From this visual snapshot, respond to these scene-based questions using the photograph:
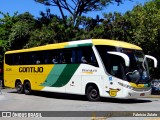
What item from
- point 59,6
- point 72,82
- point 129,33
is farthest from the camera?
point 59,6

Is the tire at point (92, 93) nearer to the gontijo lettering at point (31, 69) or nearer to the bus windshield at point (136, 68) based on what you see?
the bus windshield at point (136, 68)

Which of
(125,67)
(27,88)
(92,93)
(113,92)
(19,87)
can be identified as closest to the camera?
(125,67)

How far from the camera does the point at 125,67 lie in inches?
776

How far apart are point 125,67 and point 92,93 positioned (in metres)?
2.60

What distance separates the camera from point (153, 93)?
91.8 ft

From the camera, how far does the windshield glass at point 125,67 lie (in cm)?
1975

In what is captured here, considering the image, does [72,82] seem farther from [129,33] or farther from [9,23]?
[9,23]

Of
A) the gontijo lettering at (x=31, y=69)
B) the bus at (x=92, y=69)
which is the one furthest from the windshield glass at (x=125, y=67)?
the gontijo lettering at (x=31, y=69)

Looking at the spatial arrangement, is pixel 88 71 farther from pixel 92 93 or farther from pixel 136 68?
A: pixel 136 68

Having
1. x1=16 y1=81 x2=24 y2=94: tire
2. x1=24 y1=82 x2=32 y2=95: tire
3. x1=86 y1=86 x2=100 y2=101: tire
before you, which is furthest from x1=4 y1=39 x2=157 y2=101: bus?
x1=16 y1=81 x2=24 y2=94: tire

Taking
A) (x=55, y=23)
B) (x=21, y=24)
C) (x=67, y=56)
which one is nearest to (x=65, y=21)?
(x=55, y=23)

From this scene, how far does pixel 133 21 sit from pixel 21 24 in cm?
1409

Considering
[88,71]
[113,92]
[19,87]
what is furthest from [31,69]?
[113,92]

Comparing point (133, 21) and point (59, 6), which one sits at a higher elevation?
point (59, 6)
